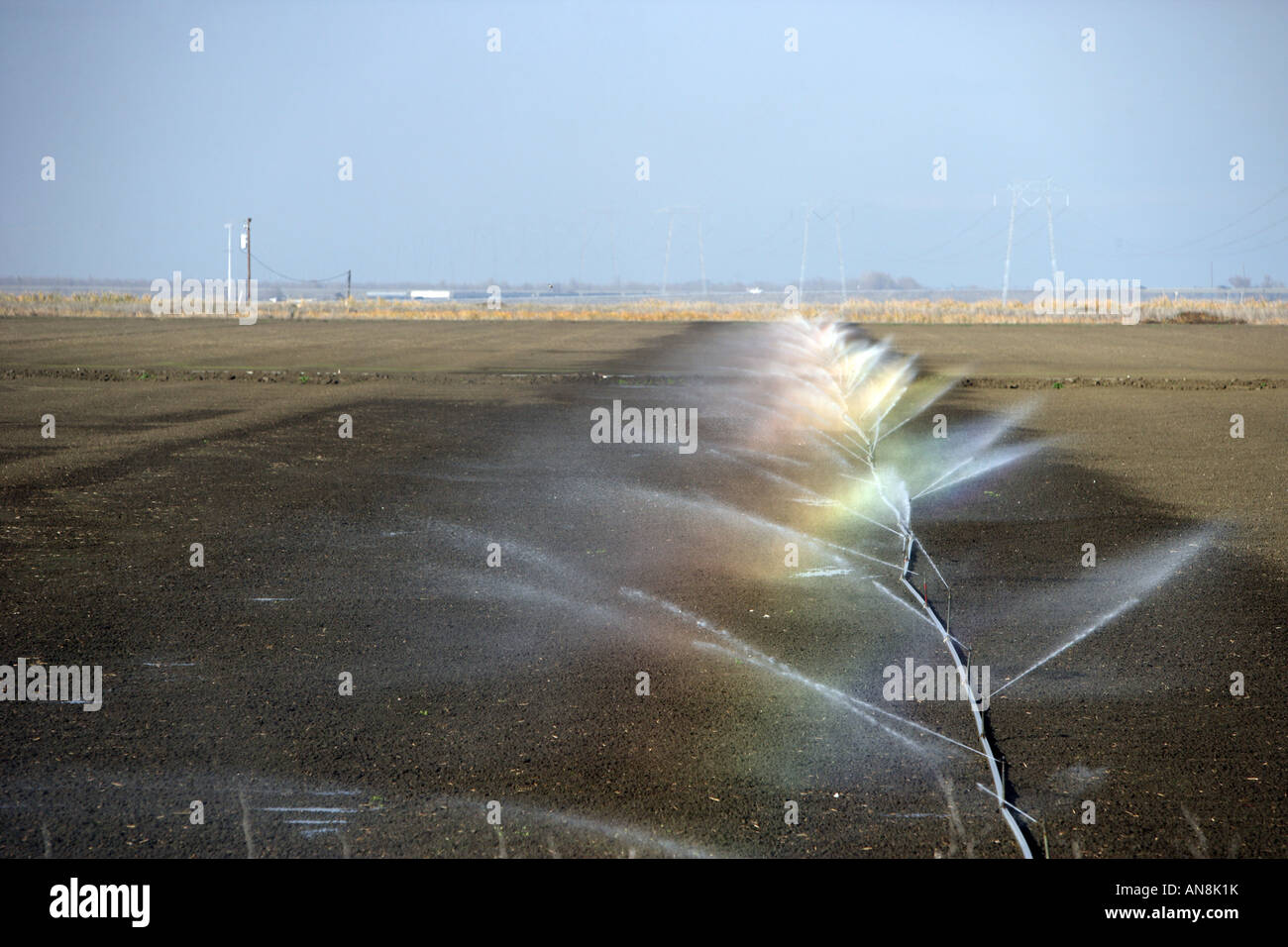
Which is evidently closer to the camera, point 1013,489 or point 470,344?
point 1013,489

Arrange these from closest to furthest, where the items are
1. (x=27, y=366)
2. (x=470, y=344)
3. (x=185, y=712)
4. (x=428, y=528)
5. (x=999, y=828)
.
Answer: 1. (x=999, y=828)
2. (x=185, y=712)
3. (x=428, y=528)
4. (x=27, y=366)
5. (x=470, y=344)

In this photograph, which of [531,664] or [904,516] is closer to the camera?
[531,664]

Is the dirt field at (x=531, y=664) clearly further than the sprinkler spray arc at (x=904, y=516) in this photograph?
No

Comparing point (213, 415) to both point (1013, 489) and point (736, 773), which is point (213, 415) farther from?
point (736, 773)

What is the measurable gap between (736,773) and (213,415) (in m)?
14.9

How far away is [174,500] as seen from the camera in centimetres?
Result: 1118

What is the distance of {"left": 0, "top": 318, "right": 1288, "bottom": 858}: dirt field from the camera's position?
4645mm

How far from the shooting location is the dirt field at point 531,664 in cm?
464

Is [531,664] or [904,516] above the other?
[904,516]

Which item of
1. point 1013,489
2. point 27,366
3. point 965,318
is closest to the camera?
point 1013,489

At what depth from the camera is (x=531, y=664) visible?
6605 mm

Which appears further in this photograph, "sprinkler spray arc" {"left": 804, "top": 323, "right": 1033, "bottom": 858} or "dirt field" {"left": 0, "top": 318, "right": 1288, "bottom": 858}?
"sprinkler spray arc" {"left": 804, "top": 323, "right": 1033, "bottom": 858}
